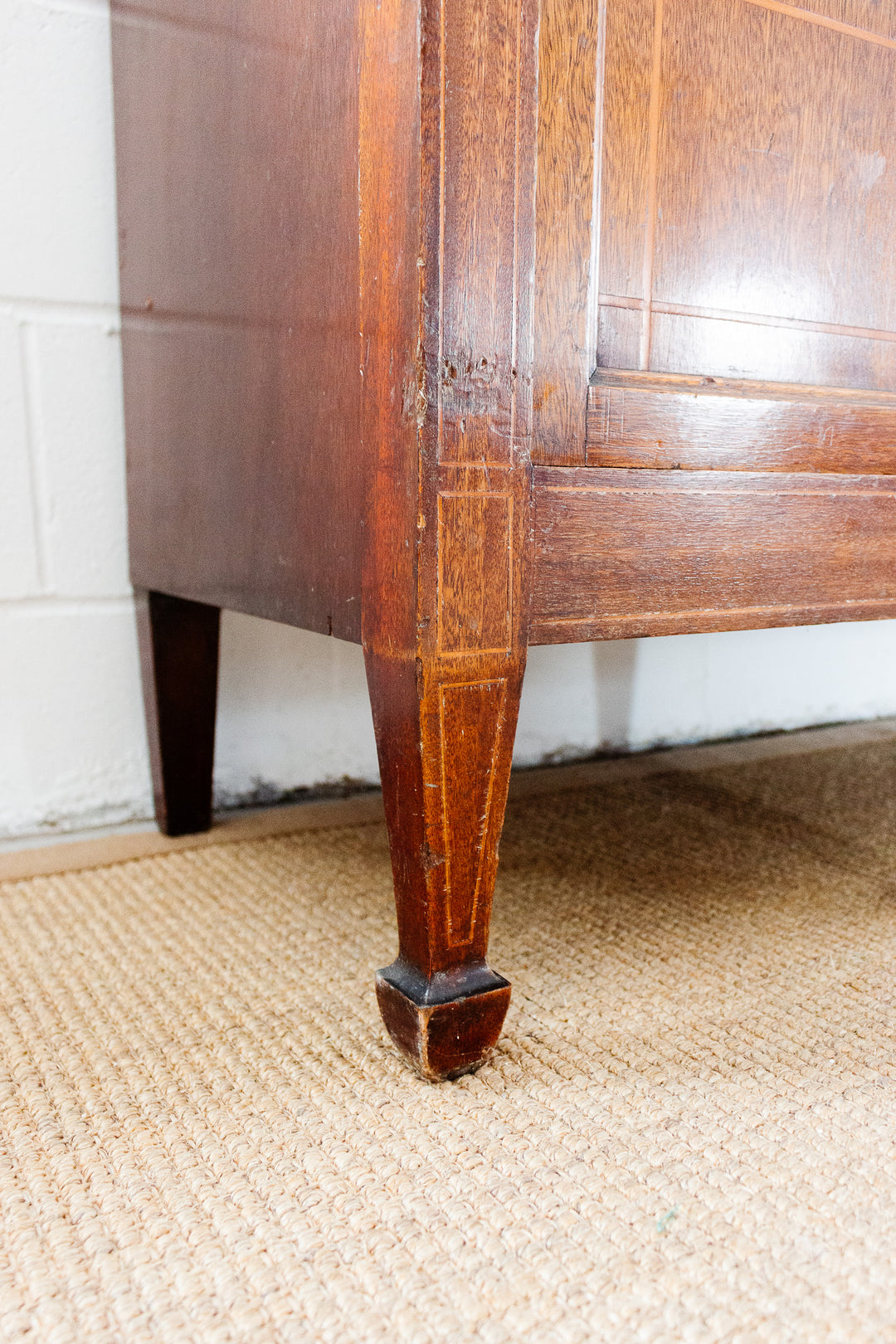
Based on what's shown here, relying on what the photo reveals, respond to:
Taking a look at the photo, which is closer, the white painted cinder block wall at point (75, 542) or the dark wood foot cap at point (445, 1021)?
the dark wood foot cap at point (445, 1021)

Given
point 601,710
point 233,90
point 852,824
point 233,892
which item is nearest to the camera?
point 233,90

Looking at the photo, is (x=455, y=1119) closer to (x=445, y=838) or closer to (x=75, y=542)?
(x=445, y=838)

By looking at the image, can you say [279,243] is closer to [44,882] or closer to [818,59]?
[818,59]

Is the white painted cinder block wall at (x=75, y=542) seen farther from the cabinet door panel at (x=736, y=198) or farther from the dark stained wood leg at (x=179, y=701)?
the cabinet door panel at (x=736, y=198)

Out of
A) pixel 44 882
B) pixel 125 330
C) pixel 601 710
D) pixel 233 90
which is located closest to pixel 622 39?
pixel 233 90

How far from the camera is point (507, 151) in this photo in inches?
15.2

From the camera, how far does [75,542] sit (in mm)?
802

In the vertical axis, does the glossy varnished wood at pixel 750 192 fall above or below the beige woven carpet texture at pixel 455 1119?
above

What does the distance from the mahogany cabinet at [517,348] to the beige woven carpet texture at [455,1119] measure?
6 centimetres

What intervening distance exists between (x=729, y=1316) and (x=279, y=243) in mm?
484

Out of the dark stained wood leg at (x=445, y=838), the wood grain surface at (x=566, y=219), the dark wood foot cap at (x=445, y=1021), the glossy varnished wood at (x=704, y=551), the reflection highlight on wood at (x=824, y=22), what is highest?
the reflection highlight on wood at (x=824, y=22)

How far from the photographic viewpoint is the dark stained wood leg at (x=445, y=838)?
406 mm

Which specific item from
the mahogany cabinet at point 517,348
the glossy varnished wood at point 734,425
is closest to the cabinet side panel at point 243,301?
the mahogany cabinet at point 517,348

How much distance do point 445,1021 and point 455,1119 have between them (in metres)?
0.04
